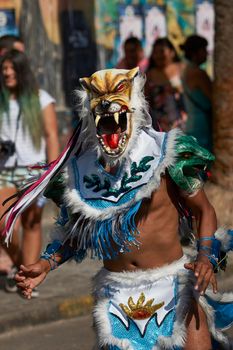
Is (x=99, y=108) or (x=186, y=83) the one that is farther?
Result: (x=186, y=83)

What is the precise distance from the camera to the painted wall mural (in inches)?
538

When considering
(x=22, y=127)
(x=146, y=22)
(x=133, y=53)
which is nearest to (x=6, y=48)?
(x=22, y=127)

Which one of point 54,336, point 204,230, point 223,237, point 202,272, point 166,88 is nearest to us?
point 202,272

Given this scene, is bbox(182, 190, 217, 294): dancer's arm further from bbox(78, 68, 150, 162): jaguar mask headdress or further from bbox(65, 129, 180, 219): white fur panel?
bbox(78, 68, 150, 162): jaguar mask headdress

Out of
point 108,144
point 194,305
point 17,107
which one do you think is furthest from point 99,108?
point 17,107

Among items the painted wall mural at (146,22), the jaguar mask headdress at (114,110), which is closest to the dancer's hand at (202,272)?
the jaguar mask headdress at (114,110)

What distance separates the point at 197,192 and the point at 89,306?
11.2 ft

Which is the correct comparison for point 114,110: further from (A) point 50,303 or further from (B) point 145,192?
(A) point 50,303

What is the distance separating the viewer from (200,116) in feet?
35.4

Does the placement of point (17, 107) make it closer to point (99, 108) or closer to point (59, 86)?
point (99, 108)

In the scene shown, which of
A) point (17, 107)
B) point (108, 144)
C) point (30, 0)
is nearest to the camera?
point (108, 144)

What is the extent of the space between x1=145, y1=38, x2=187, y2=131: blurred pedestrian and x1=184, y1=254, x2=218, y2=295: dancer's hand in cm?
586

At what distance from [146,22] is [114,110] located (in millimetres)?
9572

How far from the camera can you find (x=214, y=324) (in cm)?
529
